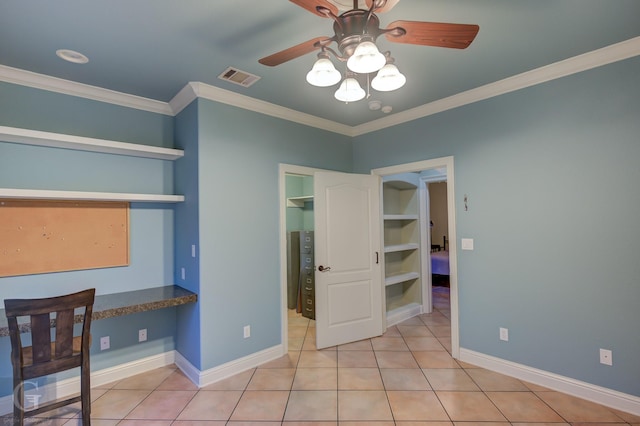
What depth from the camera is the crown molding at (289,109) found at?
2309mm

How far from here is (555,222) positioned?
2.51 meters

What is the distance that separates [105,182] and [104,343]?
1.44 m

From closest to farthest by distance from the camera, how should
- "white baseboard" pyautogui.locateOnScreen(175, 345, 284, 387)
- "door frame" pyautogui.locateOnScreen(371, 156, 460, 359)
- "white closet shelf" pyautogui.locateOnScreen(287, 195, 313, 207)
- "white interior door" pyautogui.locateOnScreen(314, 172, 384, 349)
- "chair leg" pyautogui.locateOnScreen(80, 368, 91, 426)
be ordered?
"chair leg" pyautogui.locateOnScreen(80, 368, 91, 426) → "white baseboard" pyautogui.locateOnScreen(175, 345, 284, 387) → "door frame" pyautogui.locateOnScreen(371, 156, 460, 359) → "white interior door" pyautogui.locateOnScreen(314, 172, 384, 349) → "white closet shelf" pyautogui.locateOnScreen(287, 195, 313, 207)

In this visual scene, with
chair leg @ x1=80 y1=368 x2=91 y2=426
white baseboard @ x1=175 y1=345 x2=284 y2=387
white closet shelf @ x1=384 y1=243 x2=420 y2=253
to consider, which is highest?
white closet shelf @ x1=384 y1=243 x2=420 y2=253

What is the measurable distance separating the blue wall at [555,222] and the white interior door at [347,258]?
1018 mm

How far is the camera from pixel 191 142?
286 centimetres

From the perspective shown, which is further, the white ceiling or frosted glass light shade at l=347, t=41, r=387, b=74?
the white ceiling

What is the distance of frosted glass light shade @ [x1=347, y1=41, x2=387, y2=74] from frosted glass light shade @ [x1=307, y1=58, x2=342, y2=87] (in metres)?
0.20

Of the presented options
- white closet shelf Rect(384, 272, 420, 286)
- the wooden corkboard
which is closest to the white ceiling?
the wooden corkboard

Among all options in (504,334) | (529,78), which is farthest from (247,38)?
(504,334)

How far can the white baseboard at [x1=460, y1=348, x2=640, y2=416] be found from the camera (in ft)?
7.23

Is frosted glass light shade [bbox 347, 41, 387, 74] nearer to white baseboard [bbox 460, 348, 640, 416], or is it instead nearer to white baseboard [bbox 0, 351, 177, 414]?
white baseboard [bbox 460, 348, 640, 416]

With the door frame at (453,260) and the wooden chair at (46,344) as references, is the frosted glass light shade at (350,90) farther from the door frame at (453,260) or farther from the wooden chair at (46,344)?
the wooden chair at (46,344)

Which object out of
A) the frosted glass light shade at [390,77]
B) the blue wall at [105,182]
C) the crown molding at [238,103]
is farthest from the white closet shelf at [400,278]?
the frosted glass light shade at [390,77]
